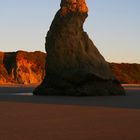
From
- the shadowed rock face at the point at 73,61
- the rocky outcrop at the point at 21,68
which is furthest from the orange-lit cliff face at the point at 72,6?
the rocky outcrop at the point at 21,68

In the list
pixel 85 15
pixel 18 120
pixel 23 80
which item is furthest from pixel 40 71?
pixel 18 120

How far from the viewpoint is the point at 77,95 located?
23719 mm

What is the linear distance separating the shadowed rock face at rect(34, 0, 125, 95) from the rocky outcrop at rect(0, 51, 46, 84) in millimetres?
60677

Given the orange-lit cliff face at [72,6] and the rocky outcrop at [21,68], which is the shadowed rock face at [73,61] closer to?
the orange-lit cliff face at [72,6]

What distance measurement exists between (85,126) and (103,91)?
16.2 meters

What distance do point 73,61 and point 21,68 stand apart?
66614mm

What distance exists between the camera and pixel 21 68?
298ft

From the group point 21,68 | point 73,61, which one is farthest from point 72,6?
point 21,68

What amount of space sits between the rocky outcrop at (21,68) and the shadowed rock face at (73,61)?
6068cm

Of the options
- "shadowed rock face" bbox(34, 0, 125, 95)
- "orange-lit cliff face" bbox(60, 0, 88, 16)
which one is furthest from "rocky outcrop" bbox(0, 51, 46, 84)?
"shadowed rock face" bbox(34, 0, 125, 95)

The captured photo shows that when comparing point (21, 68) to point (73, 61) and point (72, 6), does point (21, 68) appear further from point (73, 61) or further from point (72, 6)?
point (73, 61)

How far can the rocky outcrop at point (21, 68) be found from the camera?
89.8m

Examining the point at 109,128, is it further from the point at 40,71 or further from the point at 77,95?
the point at 40,71

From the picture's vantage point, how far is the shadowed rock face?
948 inches
